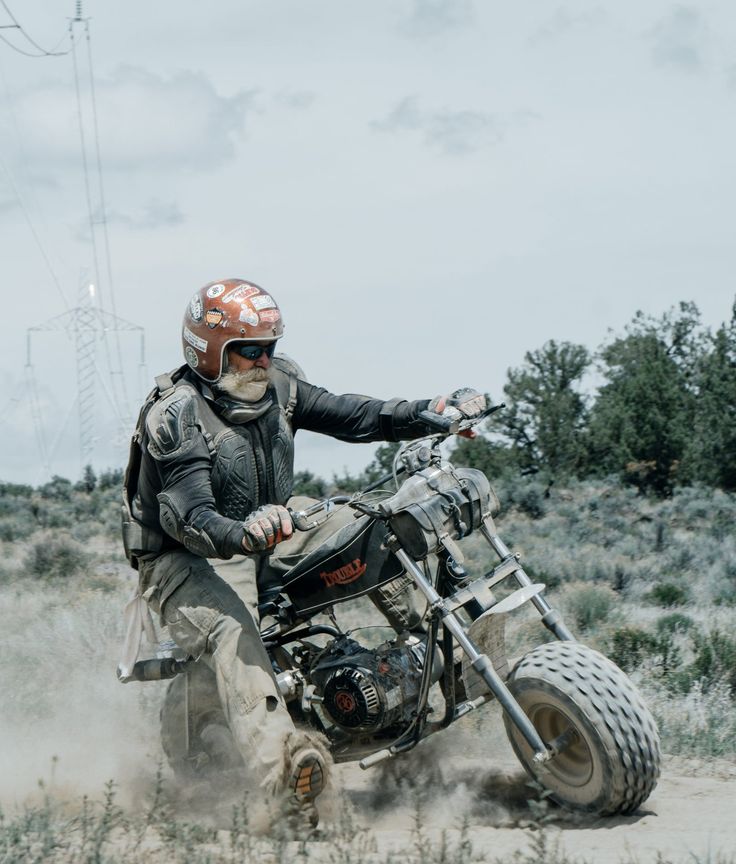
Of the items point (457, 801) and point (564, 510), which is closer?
point (457, 801)

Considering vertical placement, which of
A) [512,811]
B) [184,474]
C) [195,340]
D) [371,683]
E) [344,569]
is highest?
[195,340]

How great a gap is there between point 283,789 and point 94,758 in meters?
1.97

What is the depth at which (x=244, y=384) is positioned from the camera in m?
6.29

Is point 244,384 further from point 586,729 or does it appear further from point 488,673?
point 586,729

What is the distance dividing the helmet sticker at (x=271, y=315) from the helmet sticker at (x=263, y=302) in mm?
21

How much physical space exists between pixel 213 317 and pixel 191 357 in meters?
0.24

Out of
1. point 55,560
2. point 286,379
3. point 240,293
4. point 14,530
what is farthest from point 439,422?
point 14,530

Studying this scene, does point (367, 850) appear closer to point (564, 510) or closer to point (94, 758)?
point (94, 758)

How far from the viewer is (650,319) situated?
179 ft

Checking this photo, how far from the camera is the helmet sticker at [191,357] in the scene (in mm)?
6289

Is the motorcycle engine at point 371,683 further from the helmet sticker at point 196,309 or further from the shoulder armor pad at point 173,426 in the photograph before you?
the helmet sticker at point 196,309

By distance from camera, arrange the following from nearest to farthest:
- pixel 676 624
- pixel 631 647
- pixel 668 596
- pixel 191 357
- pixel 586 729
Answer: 1. pixel 586 729
2. pixel 191 357
3. pixel 631 647
4. pixel 676 624
5. pixel 668 596

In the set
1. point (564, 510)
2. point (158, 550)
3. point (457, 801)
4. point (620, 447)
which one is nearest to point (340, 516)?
point (158, 550)

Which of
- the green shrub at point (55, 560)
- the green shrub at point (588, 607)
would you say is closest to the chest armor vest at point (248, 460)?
the green shrub at point (588, 607)
